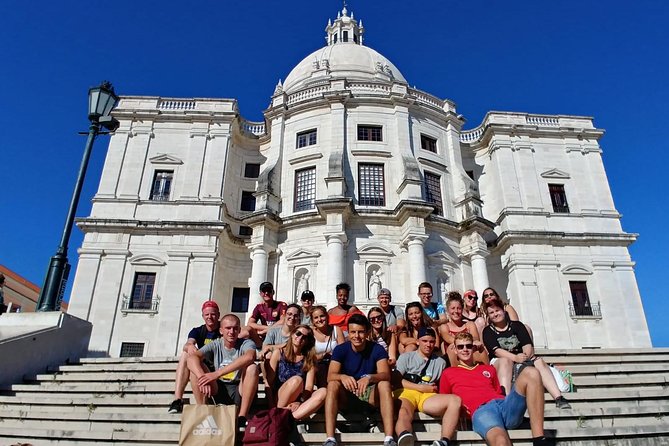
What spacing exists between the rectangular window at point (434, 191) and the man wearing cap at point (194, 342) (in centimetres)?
1712

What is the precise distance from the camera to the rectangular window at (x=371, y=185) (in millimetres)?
22594

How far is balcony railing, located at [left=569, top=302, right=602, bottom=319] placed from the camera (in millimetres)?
22359

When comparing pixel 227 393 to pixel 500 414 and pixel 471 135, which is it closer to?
pixel 500 414

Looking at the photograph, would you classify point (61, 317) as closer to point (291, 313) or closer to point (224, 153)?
point (291, 313)

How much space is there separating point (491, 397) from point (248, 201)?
2270cm

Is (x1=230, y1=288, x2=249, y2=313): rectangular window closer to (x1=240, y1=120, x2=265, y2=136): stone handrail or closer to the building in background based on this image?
(x1=240, y1=120, x2=265, y2=136): stone handrail

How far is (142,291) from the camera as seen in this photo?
70.6 feet

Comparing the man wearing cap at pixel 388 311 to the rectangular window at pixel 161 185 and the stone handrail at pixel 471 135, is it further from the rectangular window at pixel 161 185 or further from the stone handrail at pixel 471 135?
the stone handrail at pixel 471 135

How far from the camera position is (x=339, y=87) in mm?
25156

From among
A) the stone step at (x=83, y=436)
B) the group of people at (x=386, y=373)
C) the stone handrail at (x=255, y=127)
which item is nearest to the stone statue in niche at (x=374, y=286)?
the group of people at (x=386, y=373)

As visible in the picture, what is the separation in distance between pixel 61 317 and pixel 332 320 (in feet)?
22.9

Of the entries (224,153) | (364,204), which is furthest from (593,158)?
(224,153)

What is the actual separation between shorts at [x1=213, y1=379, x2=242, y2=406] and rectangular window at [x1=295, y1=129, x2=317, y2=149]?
19640 mm

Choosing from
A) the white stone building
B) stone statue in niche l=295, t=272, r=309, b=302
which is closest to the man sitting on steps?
the white stone building
